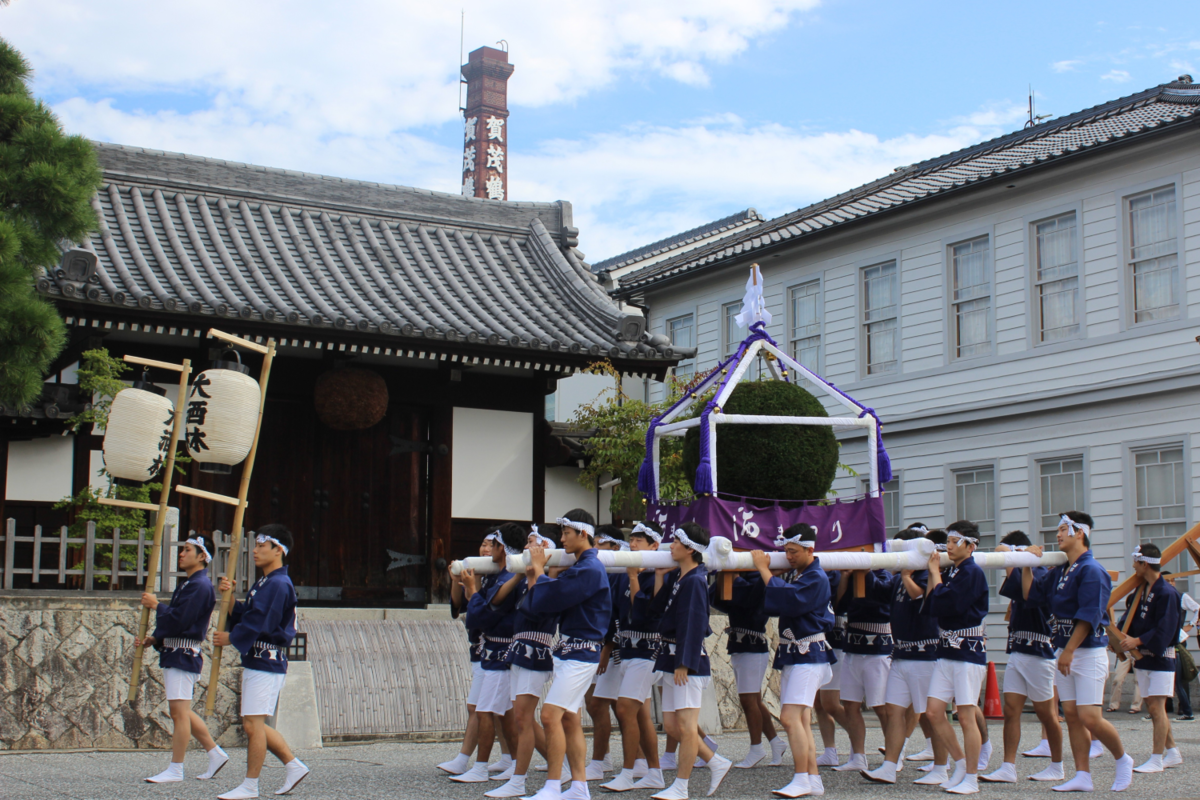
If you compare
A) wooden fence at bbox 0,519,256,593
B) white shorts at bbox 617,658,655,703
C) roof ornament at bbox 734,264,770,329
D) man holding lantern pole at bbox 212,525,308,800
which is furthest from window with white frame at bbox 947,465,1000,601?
man holding lantern pole at bbox 212,525,308,800

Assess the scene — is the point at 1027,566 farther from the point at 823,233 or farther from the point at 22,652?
the point at 823,233

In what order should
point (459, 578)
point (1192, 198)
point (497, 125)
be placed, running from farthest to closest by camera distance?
point (497, 125), point (1192, 198), point (459, 578)

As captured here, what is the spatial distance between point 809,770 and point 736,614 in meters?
1.58

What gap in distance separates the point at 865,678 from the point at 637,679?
2.13 metres

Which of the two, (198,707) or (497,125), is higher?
(497,125)

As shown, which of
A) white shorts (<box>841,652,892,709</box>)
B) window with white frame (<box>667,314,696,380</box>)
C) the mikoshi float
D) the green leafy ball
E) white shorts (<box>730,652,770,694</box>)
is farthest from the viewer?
window with white frame (<box>667,314,696,380</box>)

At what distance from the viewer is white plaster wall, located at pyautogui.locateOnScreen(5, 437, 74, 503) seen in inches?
517

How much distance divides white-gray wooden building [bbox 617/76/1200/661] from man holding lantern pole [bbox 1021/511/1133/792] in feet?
25.9

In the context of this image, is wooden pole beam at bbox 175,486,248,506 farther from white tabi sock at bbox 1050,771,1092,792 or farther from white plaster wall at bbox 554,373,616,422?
white plaster wall at bbox 554,373,616,422

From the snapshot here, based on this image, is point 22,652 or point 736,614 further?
point 22,652

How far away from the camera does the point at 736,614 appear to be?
9.67 m

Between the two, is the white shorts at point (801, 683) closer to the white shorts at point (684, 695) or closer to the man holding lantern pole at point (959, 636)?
the white shorts at point (684, 695)

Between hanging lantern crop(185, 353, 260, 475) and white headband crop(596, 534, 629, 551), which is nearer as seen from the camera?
hanging lantern crop(185, 353, 260, 475)

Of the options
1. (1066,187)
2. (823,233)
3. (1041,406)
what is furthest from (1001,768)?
(823,233)
